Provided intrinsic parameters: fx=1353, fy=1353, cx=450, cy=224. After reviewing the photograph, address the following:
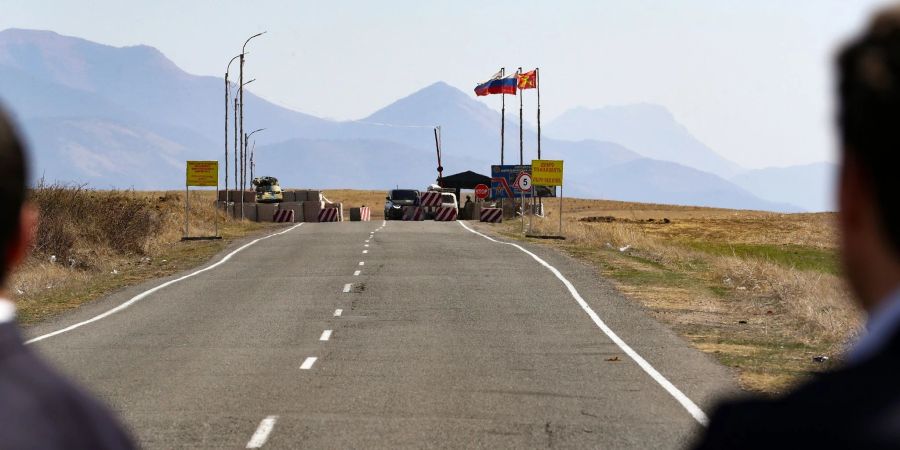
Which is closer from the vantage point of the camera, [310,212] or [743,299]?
[743,299]

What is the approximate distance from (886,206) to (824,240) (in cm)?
5763

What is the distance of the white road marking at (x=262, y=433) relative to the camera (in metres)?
10.3

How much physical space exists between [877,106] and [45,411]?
3.80 ft

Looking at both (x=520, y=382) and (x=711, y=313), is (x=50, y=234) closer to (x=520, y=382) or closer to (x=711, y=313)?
(x=711, y=313)

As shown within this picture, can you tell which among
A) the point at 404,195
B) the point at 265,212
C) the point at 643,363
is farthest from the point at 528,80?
the point at 643,363

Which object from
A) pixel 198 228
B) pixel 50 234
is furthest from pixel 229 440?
pixel 198 228

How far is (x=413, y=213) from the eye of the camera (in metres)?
71.6

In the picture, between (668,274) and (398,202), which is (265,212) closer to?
(398,202)

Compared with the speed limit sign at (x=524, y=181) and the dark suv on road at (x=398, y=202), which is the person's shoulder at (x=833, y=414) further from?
the dark suv on road at (x=398, y=202)

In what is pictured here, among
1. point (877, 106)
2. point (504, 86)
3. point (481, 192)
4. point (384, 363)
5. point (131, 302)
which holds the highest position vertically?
point (504, 86)

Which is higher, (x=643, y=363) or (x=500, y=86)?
(x=500, y=86)

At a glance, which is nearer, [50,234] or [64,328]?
[64,328]

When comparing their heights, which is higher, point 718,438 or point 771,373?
point 718,438

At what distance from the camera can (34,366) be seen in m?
1.92
